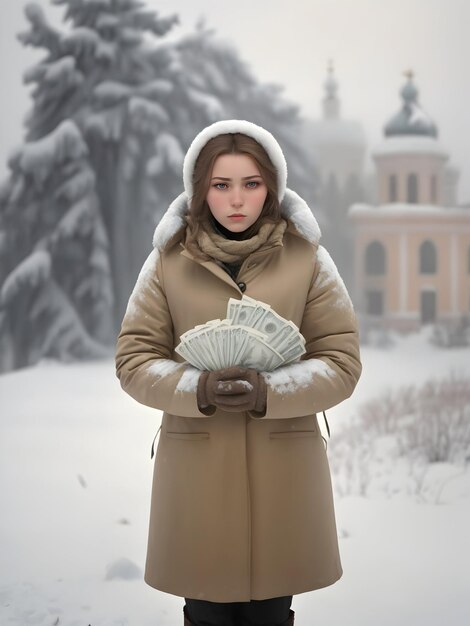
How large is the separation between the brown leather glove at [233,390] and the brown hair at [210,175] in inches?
11.7

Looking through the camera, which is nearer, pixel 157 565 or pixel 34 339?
pixel 157 565

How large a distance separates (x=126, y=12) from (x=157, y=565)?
197 inches

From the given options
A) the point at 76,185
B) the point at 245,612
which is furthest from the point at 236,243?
the point at 76,185

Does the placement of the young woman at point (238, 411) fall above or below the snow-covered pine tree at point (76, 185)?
below

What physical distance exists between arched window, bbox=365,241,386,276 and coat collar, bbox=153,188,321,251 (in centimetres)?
406

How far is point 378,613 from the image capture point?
11.0ft

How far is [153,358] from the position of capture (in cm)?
195

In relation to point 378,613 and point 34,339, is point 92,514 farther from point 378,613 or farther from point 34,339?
point 34,339

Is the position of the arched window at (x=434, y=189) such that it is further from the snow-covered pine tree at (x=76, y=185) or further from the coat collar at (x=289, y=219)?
the coat collar at (x=289, y=219)

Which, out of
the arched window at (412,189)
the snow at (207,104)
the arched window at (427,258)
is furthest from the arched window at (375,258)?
the snow at (207,104)

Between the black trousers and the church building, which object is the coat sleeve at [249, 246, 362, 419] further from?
the church building

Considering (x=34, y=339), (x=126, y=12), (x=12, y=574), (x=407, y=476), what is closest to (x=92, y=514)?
(x=12, y=574)

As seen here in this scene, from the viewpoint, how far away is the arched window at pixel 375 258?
6.07 m

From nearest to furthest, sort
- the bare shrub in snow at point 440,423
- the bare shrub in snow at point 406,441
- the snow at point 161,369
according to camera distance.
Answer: the snow at point 161,369
the bare shrub in snow at point 406,441
the bare shrub in snow at point 440,423
